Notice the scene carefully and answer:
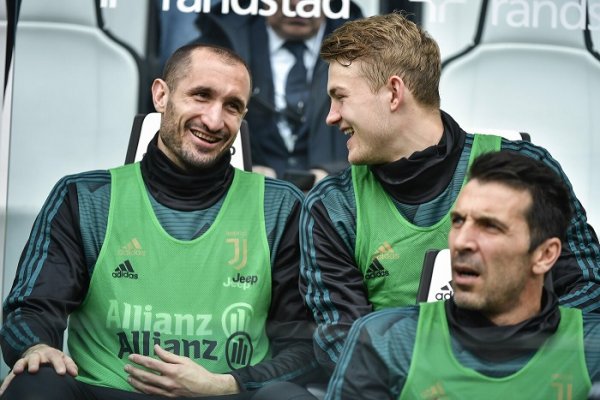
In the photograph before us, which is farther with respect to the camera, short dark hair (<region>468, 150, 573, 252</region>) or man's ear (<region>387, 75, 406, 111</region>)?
man's ear (<region>387, 75, 406, 111</region>)

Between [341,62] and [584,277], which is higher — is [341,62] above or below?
above

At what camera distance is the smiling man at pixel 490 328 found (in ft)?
8.93

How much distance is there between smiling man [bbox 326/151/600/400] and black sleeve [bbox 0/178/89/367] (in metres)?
0.75

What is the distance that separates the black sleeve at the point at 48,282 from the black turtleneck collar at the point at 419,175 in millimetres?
783

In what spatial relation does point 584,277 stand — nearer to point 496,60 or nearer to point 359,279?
point 359,279

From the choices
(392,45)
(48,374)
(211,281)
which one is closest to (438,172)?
(392,45)

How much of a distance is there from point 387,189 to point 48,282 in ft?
2.83

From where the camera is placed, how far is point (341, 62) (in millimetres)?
3395

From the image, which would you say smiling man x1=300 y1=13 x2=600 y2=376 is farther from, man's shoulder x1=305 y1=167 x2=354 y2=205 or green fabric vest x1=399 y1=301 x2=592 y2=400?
green fabric vest x1=399 y1=301 x2=592 y2=400

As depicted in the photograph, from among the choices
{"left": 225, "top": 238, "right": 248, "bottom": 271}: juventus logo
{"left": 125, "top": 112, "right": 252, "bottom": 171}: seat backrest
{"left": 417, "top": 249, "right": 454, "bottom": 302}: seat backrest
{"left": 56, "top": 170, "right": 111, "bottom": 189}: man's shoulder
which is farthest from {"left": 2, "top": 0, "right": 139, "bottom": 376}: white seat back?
{"left": 417, "top": 249, "right": 454, "bottom": 302}: seat backrest

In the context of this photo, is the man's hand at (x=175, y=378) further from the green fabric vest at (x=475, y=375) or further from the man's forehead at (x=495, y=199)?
the man's forehead at (x=495, y=199)

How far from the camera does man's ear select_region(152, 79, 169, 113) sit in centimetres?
356

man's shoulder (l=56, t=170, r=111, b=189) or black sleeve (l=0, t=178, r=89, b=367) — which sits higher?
man's shoulder (l=56, t=170, r=111, b=189)

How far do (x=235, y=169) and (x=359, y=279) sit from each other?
0.50m
